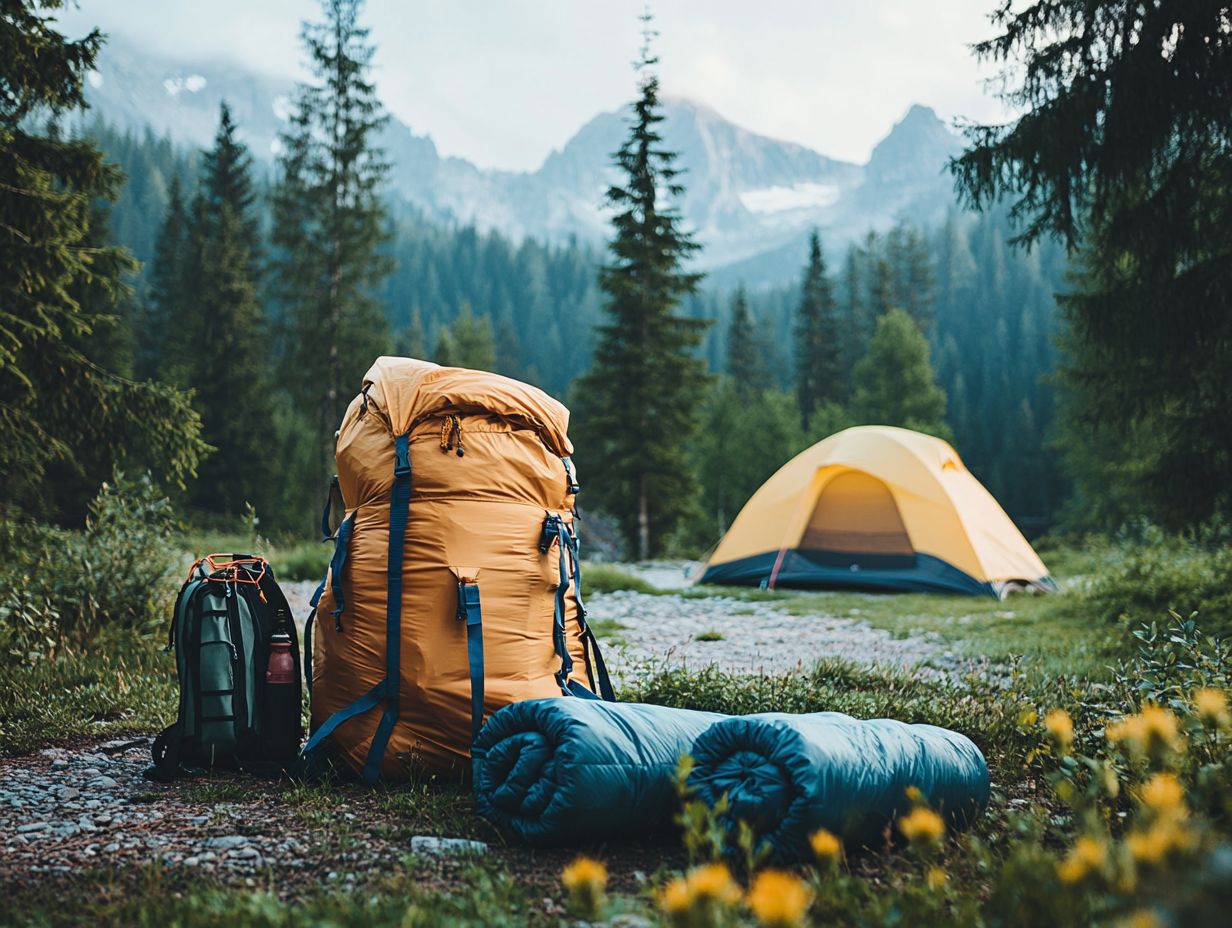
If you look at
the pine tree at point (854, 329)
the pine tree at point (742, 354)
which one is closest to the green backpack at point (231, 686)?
the pine tree at point (742, 354)

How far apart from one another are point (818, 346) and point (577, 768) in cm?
4763

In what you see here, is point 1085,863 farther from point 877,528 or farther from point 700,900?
point 877,528

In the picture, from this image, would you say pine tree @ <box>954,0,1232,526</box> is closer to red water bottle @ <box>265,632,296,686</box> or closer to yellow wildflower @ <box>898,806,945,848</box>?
red water bottle @ <box>265,632,296,686</box>

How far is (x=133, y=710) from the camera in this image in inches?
190

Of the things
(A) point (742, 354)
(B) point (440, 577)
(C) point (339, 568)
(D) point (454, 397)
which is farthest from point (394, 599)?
(A) point (742, 354)

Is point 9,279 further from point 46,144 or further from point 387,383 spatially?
point 387,383

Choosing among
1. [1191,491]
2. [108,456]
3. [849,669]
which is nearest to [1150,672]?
[849,669]

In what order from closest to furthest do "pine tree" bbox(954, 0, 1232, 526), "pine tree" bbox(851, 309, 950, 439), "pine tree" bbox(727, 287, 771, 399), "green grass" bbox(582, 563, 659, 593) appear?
"pine tree" bbox(954, 0, 1232, 526), "green grass" bbox(582, 563, 659, 593), "pine tree" bbox(851, 309, 950, 439), "pine tree" bbox(727, 287, 771, 399)

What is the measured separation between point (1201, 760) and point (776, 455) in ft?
124

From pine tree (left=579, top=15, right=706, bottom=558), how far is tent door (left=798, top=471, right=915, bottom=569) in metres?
8.70

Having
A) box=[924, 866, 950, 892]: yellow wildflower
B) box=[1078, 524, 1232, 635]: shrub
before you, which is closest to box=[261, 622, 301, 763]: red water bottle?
box=[924, 866, 950, 892]: yellow wildflower

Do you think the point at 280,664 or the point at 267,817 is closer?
the point at 267,817

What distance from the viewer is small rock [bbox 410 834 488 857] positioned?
2742 millimetres

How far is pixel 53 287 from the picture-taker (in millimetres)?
6891
